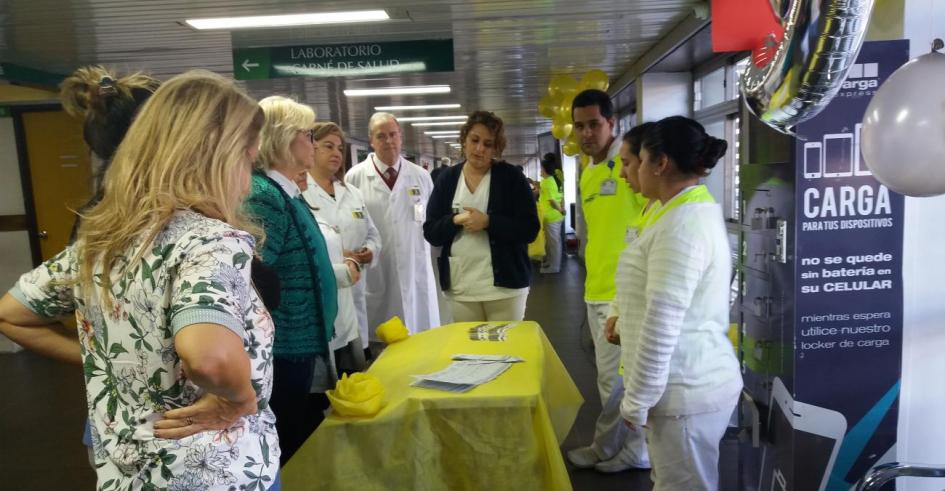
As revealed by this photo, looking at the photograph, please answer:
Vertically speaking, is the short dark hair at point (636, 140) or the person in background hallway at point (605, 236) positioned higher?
the short dark hair at point (636, 140)

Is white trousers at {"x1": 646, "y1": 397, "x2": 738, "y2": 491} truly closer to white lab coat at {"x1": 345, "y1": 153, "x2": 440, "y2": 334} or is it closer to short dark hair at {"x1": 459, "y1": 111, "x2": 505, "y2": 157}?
short dark hair at {"x1": 459, "y1": 111, "x2": 505, "y2": 157}

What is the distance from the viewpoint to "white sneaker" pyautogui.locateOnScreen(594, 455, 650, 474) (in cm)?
285

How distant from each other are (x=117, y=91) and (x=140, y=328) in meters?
0.58

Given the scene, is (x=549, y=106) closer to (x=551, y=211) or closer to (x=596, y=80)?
(x=596, y=80)

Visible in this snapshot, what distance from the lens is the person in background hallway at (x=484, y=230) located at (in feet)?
9.36

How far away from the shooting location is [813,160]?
1868 millimetres

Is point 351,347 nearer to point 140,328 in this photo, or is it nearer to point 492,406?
point 492,406

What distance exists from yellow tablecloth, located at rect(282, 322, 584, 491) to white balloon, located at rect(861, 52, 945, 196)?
3.35ft

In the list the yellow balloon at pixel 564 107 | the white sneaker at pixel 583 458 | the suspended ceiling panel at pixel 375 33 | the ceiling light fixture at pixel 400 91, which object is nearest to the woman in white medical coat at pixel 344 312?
the white sneaker at pixel 583 458

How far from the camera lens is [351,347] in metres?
2.49

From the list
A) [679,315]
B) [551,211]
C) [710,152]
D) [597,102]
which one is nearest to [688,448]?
[679,315]

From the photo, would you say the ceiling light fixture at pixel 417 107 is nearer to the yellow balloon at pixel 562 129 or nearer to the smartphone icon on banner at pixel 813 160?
the yellow balloon at pixel 562 129

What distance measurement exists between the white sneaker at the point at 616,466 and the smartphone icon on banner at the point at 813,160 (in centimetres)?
157

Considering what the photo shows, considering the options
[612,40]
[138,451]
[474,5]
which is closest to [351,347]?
[138,451]
